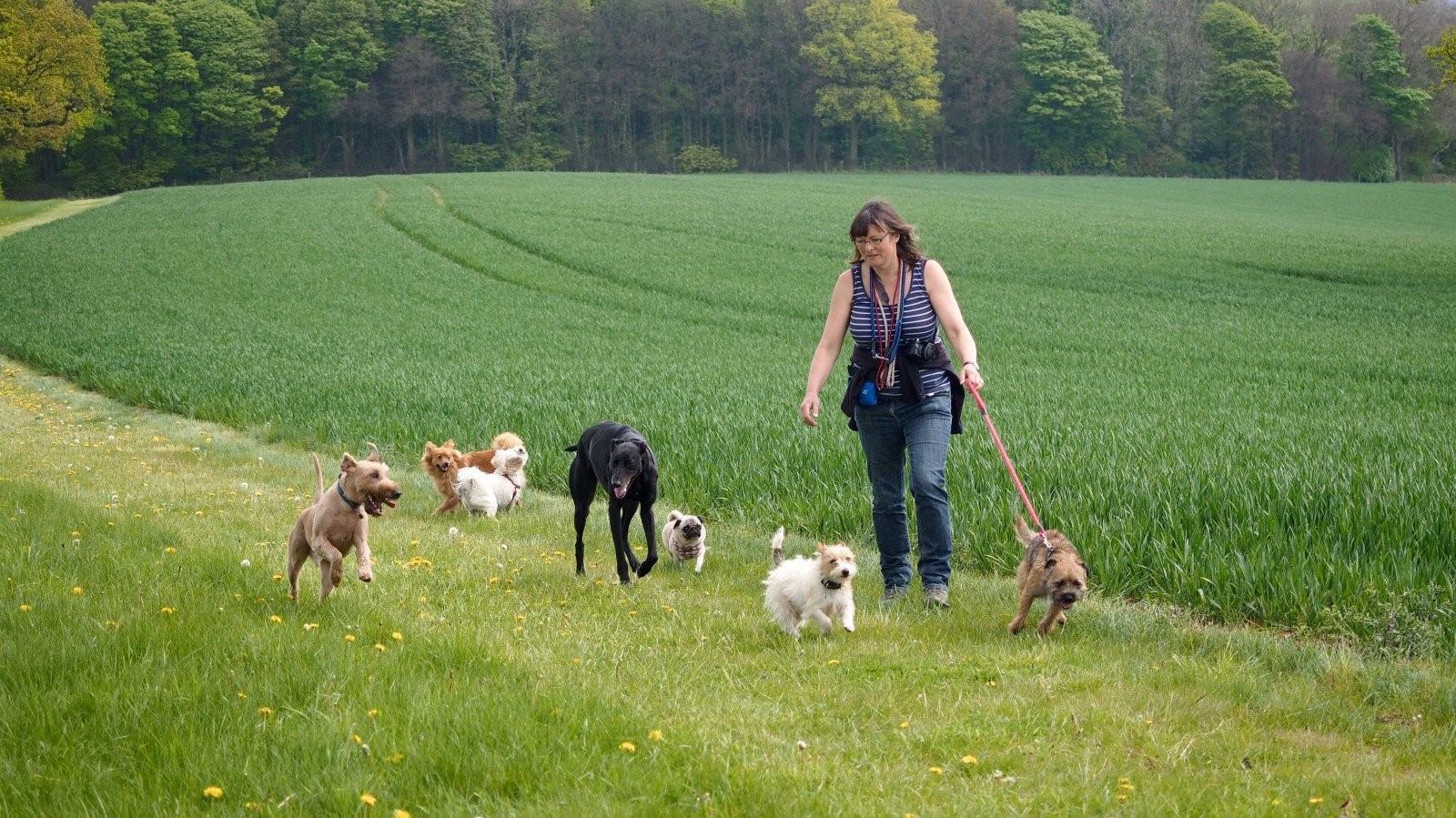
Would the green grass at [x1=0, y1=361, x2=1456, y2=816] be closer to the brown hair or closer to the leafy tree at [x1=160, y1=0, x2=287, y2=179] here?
the brown hair

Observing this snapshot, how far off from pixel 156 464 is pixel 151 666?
26.1 feet

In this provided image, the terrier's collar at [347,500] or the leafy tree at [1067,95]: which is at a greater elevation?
the leafy tree at [1067,95]

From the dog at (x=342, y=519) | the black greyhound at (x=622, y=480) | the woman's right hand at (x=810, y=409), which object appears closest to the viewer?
the dog at (x=342, y=519)

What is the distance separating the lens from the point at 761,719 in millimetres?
4992

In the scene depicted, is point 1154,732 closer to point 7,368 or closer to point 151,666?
point 151,666

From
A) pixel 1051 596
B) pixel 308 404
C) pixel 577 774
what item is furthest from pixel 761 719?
pixel 308 404

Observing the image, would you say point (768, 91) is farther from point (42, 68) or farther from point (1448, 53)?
point (1448, 53)

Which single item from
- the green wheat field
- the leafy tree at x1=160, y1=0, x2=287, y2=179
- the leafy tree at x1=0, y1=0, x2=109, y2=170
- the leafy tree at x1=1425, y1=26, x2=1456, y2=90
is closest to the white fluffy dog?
the green wheat field

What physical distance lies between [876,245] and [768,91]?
9750 centimetres

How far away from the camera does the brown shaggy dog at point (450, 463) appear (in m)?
10.6

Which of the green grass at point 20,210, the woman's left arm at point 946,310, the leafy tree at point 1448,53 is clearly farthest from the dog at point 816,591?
the green grass at point 20,210

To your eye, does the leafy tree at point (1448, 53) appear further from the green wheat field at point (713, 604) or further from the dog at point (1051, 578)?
the dog at point (1051, 578)

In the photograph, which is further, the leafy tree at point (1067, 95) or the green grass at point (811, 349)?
the leafy tree at point (1067, 95)

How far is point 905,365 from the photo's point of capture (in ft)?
23.6
